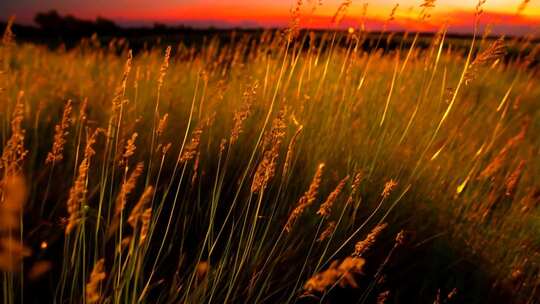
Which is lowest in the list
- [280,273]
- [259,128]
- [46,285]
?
[46,285]

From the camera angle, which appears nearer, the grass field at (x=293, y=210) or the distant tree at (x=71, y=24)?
the grass field at (x=293, y=210)

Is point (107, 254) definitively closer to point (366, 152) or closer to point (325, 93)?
point (366, 152)

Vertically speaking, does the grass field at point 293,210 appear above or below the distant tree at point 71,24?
above

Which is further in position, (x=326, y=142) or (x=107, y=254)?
(x=326, y=142)

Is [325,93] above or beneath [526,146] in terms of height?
above

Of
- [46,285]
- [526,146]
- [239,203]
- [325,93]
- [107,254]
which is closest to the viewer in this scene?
[46,285]

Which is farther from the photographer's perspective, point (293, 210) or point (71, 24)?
point (71, 24)

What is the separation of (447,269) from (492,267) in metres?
0.18

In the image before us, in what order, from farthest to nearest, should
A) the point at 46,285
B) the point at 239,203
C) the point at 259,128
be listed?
the point at 259,128 < the point at 239,203 < the point at 46,285

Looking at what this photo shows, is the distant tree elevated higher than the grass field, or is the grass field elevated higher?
the grass field

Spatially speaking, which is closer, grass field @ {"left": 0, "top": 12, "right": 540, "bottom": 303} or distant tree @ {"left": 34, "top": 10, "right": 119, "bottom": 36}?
grass field @ {"left": 0, "top": 12, "right": 540, "bottom": 303}

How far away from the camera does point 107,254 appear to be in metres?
2.10

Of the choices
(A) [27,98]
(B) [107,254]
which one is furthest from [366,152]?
(A) [27,98]

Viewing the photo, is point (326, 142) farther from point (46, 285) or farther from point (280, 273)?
point (46, 285)
